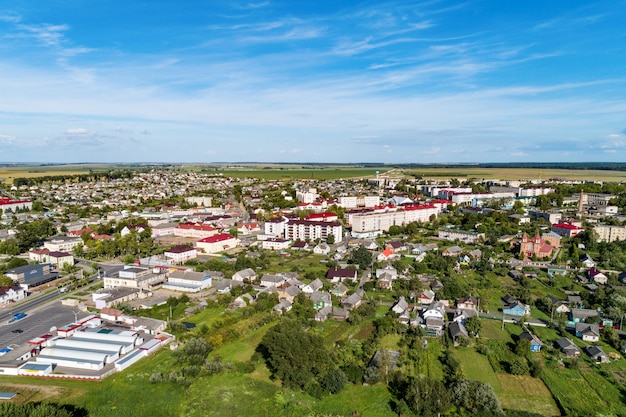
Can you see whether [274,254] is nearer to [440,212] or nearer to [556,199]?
[440,212]

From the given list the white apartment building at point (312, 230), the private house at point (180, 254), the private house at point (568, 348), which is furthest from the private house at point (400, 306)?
the white apartment building at point (312, 230)

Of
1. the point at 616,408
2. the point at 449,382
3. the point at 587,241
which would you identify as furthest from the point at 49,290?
the point at 587,241

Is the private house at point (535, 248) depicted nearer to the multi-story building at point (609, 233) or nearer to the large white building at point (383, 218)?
the multi-story building at point (609, 233)

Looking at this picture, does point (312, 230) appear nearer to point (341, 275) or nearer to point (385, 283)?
point (341, 275)

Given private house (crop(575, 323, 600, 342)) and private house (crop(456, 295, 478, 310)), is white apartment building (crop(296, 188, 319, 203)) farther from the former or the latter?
private house (crop(575, 323, 600, 342))

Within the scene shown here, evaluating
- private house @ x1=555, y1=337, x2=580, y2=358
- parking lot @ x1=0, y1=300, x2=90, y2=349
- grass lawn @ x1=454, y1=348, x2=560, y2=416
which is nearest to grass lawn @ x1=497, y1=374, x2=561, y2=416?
grass lawn @ x1=454, y1=348, x2=560, y2=416

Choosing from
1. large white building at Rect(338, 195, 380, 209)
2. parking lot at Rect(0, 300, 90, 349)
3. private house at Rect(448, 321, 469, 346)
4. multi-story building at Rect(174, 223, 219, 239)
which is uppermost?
large white building at Rect(338, 195, 380, 209)
